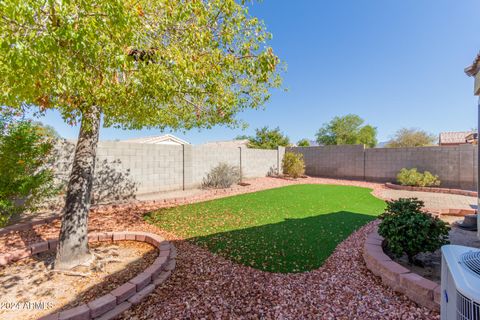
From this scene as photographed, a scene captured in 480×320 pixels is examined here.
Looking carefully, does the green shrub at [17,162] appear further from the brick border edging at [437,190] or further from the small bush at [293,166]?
the brick border edging at [437,190]

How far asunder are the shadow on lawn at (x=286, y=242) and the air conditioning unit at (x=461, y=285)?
194 centimetres

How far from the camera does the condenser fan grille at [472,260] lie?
1.28 meters

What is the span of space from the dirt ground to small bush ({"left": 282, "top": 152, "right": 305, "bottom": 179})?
11470mm

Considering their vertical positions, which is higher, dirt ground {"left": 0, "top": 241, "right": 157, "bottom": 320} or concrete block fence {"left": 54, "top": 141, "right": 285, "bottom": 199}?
concrete block fence {"left": 54, "top": 141, "right": 285, "bottom": 199}

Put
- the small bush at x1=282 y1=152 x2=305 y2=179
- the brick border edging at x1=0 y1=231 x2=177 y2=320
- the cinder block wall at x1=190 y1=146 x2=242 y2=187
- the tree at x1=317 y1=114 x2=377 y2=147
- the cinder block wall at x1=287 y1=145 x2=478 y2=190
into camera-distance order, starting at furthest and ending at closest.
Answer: the tree at x1=317 y1=114 x2=377 y2=147 → the small bush at x1=282 y1=152 x2=305 y2=179 → the cinder block wall at x1=190 y1=146 x2=242 y2=187 → the cinder block wall at x1=287 y1=145 x2=478 y2=190 → the brick border edging at x1=0 y1=231 x2=177 y2=320

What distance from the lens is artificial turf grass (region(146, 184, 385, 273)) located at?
363 cm

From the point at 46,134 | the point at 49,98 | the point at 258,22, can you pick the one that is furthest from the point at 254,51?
the point at 46,134

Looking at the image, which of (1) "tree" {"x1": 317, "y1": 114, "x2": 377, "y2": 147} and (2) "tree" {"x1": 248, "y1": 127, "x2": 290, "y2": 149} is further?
(1) "tree" {"x1": 317, "y1": 114, "x2": 377, "y2": 147}

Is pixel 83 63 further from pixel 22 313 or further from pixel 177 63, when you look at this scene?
pixel 22 313

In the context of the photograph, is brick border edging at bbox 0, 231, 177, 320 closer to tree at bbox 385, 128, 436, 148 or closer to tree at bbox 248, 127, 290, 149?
tree at bbox 248, 127, 290, 149

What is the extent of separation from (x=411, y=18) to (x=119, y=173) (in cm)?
1173

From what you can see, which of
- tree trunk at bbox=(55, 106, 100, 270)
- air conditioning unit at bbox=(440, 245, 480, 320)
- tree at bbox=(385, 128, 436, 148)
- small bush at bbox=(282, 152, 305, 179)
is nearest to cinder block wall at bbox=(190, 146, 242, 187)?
small bush at bbox=(282, 152, 305, 179)

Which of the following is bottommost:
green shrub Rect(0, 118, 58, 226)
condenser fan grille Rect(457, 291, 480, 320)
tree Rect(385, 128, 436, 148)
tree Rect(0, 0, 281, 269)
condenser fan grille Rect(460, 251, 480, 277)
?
condenser fan grille Rect(457, 291, 480, 320)

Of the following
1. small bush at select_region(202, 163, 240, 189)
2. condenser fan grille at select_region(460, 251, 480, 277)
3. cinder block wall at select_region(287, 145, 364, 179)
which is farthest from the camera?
cinder block wall at select_region(287, 145, 364, 179)
